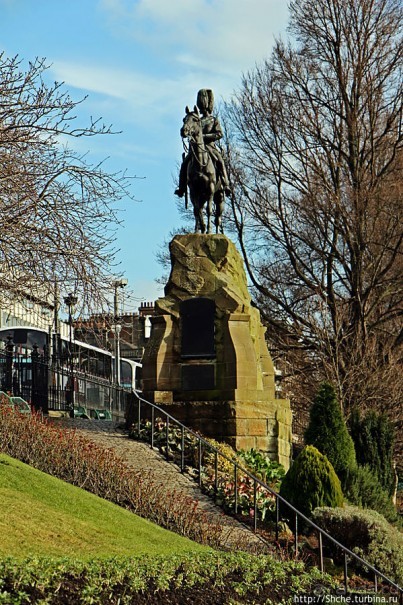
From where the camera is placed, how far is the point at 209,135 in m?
23.7

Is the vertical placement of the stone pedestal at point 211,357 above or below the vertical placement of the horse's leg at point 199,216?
below

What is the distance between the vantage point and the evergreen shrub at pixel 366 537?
15047mm

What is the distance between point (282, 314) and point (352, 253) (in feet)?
10.3

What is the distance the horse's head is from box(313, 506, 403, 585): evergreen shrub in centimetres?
992

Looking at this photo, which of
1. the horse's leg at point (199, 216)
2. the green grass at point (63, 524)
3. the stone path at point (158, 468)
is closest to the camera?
the green grass at point (63, 524)

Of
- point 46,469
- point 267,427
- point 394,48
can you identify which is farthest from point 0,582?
point 394,48

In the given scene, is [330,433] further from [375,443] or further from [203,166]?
[203,166]

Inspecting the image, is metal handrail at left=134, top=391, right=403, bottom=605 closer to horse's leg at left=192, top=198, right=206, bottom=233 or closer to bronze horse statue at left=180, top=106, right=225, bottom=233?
horse's leg at left=192, top=198, right=206, bottom=233

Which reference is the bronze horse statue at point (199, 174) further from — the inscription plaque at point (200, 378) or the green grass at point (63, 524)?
the green grass at point (63, 524)

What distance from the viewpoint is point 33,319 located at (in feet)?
55.8

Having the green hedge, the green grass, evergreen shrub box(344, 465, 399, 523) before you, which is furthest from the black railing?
the green hedge

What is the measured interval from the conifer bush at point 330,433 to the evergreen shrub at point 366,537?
5293mm

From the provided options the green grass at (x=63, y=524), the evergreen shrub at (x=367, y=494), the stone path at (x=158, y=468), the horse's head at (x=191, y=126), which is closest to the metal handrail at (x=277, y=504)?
the stone path at (x=158, y=468)

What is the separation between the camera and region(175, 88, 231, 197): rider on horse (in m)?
23.8
